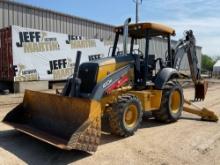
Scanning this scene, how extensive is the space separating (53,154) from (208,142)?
320 centimetres

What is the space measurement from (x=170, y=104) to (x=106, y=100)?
2.27 metres

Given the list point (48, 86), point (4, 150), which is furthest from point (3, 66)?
point (4, 150)

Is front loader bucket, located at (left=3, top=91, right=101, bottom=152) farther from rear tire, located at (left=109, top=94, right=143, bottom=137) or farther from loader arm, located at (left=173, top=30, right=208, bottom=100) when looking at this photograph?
loader arm, located at (left=173, top=30, right=208, bottom=100)

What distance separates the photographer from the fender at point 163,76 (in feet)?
27.3

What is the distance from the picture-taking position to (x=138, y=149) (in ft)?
20.7

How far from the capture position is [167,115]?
855 centimetres

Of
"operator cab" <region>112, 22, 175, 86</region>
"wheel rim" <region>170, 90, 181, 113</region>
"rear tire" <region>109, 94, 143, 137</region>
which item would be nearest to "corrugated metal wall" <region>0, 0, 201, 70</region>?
"wheel rim" <region>170, 90, 181, 113</region>

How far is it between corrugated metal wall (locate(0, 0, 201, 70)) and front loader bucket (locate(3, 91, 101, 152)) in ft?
28.6

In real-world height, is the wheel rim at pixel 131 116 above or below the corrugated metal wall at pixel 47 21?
below

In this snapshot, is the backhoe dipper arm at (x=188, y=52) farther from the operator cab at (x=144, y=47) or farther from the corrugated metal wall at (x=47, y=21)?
the corrugated metal wall at (x=47, y=21)

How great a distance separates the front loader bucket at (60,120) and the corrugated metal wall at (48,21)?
28.6ft

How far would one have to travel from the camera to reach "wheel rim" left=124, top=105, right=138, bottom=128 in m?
7.01

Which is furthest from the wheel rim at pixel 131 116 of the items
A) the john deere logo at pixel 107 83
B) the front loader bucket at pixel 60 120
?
the front loader bucket at pixel 60 120

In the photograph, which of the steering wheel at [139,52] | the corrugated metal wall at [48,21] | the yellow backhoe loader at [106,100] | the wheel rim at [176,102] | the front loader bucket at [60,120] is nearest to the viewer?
the front loader bucket at [60,120]
